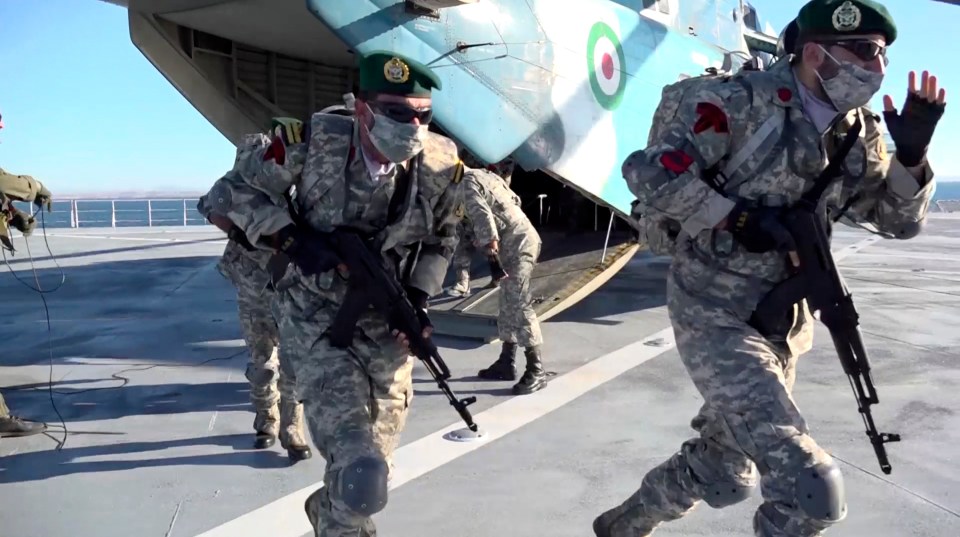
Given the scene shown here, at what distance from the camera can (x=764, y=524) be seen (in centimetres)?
237

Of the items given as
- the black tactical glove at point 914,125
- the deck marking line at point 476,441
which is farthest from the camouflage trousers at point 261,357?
the black tactical glove at point 914,125

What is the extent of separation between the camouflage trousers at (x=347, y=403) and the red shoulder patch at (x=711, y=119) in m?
1.30

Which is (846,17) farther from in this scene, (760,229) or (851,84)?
(760,229)

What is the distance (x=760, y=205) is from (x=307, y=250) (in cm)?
154

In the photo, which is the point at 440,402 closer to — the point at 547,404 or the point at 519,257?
the point at 547,404

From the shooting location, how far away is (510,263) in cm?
573

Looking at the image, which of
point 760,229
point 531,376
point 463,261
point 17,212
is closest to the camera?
point 760,229

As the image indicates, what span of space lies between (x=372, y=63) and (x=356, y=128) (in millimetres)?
279

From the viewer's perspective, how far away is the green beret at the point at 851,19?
251 centimetres

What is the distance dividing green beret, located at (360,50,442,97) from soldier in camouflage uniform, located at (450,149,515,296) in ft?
13.4

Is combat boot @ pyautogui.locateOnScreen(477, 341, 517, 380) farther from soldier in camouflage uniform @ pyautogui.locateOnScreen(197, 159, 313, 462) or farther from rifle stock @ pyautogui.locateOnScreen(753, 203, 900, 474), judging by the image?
rifle stock @ pyautogui.locateOnScreen(753, 203, 900, 474)

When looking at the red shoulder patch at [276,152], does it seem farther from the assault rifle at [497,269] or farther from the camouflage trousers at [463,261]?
the camouflage trousers at [463,261]

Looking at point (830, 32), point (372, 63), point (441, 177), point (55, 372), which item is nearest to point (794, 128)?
point (830, 32)

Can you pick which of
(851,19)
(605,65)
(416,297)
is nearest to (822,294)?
(851,19)
